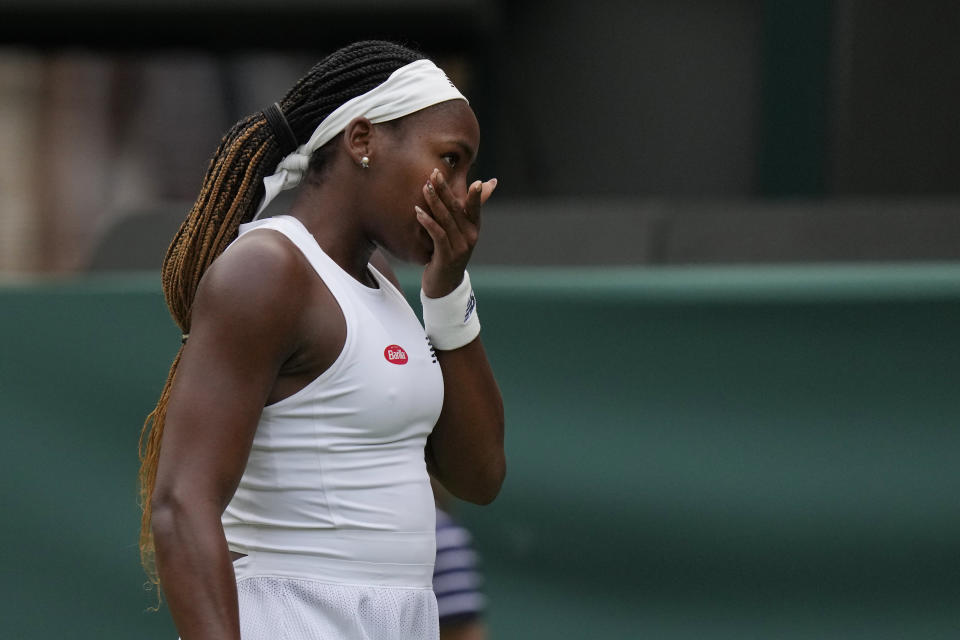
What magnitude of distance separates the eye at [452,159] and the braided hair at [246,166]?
146 mm

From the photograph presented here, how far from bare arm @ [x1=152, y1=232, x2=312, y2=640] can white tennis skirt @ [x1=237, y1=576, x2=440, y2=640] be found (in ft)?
0.40

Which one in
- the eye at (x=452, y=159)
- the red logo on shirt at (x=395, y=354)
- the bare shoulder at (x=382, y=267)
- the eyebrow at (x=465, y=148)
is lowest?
the red logo on shirt at (x=395, y=354)

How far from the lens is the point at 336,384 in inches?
63.7

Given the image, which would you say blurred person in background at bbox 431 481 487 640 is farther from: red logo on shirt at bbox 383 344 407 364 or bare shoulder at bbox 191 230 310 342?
bare shoulder at bbox 191 230 310 342

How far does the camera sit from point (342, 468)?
1.64m

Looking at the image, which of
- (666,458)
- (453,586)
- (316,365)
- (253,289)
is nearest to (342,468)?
(316,365)

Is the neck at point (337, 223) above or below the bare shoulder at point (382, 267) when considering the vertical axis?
above

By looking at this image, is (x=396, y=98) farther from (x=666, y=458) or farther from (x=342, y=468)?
(x=666, y=458)

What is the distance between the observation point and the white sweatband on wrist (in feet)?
6.11

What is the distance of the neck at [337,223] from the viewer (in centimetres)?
174

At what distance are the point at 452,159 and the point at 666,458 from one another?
5.36 ft

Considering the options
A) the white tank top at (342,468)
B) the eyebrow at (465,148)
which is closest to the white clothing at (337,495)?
the white tank top at (342,468)

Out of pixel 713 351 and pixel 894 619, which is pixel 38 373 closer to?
pixel 713 351

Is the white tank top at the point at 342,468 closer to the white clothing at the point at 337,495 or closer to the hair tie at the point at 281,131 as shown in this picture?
the white clothing at the point at 337,495
